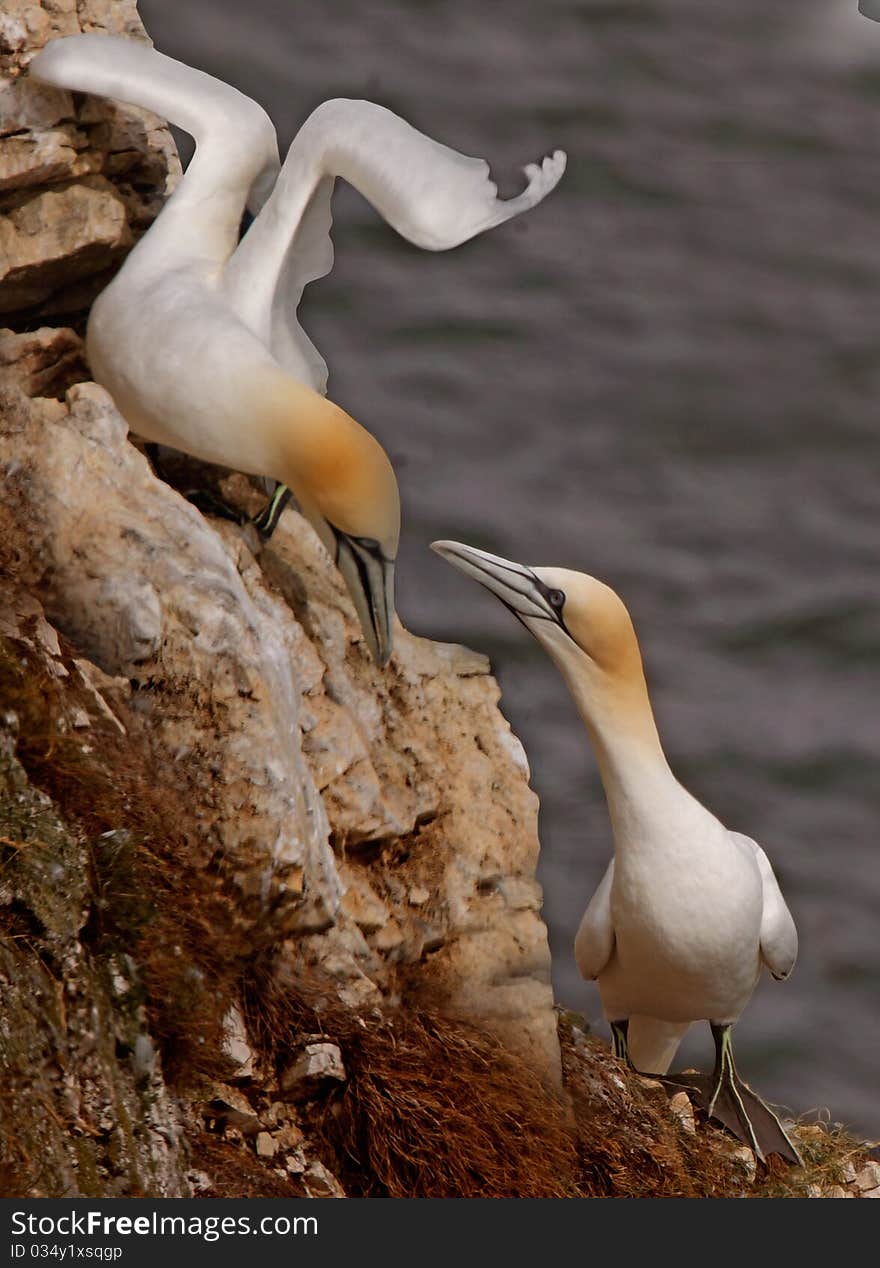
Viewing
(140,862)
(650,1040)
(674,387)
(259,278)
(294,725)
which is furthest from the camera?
(674,387)

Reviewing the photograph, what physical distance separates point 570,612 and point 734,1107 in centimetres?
142

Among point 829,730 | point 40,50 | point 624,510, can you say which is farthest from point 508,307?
point 40,50

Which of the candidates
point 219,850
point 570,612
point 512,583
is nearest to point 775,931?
point 570,612

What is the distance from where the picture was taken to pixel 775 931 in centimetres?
462

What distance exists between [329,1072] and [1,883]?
2.66 feet

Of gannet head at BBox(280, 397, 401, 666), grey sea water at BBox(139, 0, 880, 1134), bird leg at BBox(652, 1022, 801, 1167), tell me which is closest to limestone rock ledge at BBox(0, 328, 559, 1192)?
gannet head at BBox(280, 397, 401, 666)

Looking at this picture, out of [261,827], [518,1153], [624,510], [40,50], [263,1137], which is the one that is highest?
[40,50]

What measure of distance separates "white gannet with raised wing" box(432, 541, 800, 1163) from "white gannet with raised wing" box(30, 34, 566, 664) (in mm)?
563

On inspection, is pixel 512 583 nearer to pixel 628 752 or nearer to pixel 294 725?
pixel 628 752

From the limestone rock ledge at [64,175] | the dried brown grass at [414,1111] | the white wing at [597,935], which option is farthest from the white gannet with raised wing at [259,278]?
the white wing at [597,935]

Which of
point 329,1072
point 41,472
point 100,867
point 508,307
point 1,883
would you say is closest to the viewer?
point 1,883

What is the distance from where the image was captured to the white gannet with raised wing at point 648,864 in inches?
173

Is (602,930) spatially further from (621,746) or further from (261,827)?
(261,827)

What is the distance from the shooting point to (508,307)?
7.93 metres
